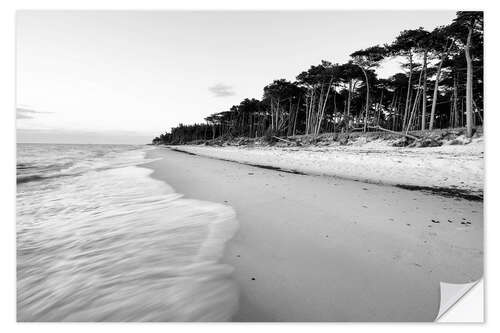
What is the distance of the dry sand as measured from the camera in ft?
4.88

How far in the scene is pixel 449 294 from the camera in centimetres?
161

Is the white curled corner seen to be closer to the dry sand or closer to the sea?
the dry sand

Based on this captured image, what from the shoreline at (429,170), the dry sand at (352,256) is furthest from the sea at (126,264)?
the shoreline at (429,170)

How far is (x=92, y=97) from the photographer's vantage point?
4133mm

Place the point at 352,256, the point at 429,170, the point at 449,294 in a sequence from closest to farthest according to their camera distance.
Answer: the point at 449,294 → the point at 352,256 → the point at 429,170

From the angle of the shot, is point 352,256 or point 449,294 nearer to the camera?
point 449,294

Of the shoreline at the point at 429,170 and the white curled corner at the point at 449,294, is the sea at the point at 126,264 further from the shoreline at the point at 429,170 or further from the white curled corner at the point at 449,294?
the shoreline at the point at 429,170

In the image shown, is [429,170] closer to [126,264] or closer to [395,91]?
[126,264]

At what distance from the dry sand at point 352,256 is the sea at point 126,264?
0.74ft

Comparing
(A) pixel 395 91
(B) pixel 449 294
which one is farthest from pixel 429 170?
(A) pixel 395 91

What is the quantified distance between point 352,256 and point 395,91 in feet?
96.6
